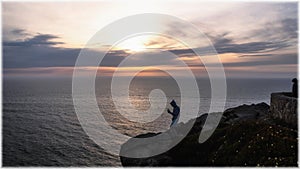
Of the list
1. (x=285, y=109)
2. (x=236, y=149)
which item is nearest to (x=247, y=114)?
(x=285, y=109)

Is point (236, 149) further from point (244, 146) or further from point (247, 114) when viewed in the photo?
point (247, 114)

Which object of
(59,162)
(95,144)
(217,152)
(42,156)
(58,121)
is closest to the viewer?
(217,152)

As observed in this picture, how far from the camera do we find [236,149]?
46.9 feet

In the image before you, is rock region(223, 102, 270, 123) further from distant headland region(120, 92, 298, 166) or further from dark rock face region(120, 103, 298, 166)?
dark rock face region(120, 103, 298, 166)

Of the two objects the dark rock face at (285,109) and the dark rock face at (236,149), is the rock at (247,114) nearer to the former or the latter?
the dark rock face at (285,109)

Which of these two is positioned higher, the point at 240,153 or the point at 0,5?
the point at 0,5

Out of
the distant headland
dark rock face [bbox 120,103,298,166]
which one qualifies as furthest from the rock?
dark rock face [bbox 120,103,298,166]

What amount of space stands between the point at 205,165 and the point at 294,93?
8.42 metres

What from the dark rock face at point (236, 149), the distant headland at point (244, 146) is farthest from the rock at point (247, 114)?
the dark rock face at point (236, 149)

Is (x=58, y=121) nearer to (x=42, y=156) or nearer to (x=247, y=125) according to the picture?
(x=42, y=156)

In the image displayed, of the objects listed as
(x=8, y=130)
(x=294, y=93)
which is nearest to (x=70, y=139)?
(x=8, y=130)

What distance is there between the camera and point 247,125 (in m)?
16.3

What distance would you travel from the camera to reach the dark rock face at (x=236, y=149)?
1311cm

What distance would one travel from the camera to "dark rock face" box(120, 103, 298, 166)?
13109 mm
